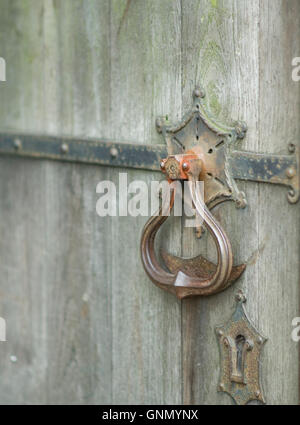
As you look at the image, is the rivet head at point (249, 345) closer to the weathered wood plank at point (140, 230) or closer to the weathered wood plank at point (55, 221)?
the weathered wood plank at point (140, 230)

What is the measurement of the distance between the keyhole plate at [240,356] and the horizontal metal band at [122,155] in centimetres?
18

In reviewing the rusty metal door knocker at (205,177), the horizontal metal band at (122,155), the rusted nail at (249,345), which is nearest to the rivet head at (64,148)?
the horizontal metal band at (122,155)

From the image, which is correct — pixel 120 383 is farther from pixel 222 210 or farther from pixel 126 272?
pixel 222 210

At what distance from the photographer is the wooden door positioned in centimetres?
92

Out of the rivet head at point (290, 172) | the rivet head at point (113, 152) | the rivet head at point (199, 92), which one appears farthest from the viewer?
the rivet head at point (113, 152)

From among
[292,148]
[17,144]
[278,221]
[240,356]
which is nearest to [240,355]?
[240,356]

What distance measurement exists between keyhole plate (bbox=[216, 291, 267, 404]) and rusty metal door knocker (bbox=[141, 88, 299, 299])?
59 mm

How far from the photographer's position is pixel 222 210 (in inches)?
38.5

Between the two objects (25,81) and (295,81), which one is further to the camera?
(25,81)

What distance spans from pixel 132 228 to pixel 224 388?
0.99 feet

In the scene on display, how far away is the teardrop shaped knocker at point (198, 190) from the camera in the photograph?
0.93m

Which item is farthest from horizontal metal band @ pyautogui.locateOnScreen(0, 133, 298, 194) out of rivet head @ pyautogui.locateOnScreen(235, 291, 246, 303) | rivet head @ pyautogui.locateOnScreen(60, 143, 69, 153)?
rivet head @ pyautogui.locateOnScreen(235, 291, 246, 303)
